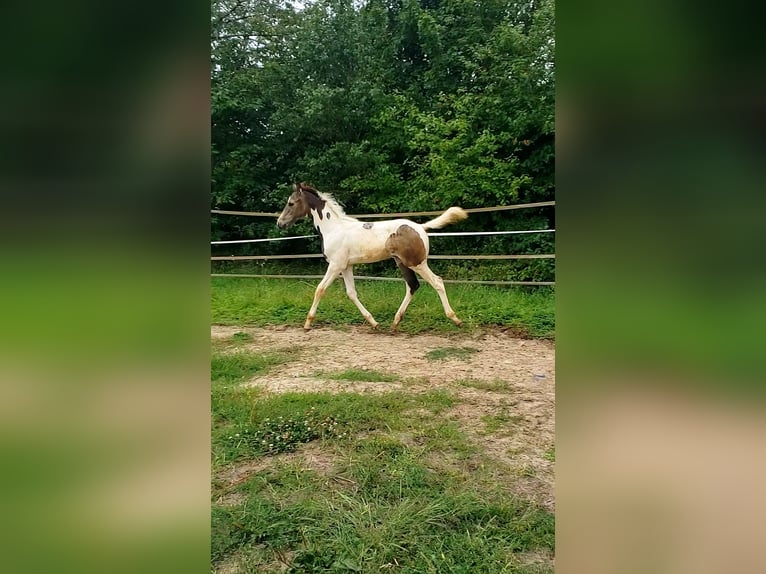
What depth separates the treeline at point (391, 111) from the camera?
12.1 ft

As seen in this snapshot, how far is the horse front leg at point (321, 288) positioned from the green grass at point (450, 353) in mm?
1050

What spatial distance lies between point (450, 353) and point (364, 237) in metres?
1.16

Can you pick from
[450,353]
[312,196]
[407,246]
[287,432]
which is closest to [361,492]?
[287,432]

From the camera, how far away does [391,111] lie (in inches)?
158

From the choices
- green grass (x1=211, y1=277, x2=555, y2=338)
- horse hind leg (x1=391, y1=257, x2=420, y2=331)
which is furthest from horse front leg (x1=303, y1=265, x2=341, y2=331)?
horse hind leg (x1=391, y1=257, x2=420, y2=331)

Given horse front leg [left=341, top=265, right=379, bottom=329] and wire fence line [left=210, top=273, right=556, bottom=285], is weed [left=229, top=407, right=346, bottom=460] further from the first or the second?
wire fence line [left=210, top=273, right=556, bottom=285]

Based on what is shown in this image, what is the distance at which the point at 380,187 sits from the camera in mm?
4191

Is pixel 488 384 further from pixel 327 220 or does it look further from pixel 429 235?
pixel 327 220

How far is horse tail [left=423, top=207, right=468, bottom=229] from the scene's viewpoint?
3885 mm

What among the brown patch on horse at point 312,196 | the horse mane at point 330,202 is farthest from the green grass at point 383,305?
the brown patch on horse at point 312,196

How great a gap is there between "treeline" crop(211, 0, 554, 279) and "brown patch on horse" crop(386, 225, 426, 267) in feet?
1.12
